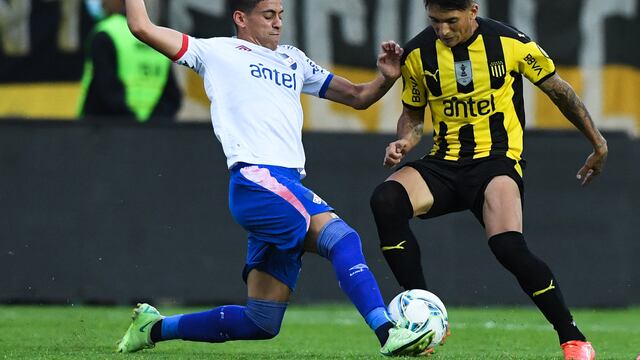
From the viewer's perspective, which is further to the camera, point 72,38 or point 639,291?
point 72,38

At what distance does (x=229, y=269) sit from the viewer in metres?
10.3

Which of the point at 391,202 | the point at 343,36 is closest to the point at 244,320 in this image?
the point at 391,202

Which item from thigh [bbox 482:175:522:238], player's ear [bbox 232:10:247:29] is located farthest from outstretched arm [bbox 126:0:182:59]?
thigh [bbox 482:175:522:238]

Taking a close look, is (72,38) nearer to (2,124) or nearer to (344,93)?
(2,124)

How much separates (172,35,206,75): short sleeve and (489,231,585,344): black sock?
5.38 ft

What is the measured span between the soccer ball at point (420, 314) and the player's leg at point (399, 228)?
358mm

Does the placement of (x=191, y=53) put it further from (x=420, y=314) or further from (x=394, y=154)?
(x=420, y=314)

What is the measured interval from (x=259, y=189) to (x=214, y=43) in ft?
2.56

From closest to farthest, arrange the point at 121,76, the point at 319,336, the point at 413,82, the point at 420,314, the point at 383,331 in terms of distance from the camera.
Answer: the point at 383,331, the point at 420,314, the point at 413,82, the point at 319,336, the point at 121,76

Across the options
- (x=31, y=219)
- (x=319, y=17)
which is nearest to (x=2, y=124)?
(x=31, y=219)

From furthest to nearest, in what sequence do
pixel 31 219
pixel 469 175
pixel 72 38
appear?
pixel 72 38 < pixel 31 219 < pixel 469 175

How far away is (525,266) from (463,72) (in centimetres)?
103

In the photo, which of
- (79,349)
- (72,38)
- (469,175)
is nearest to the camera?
(469,175)

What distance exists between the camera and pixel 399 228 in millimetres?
6559
